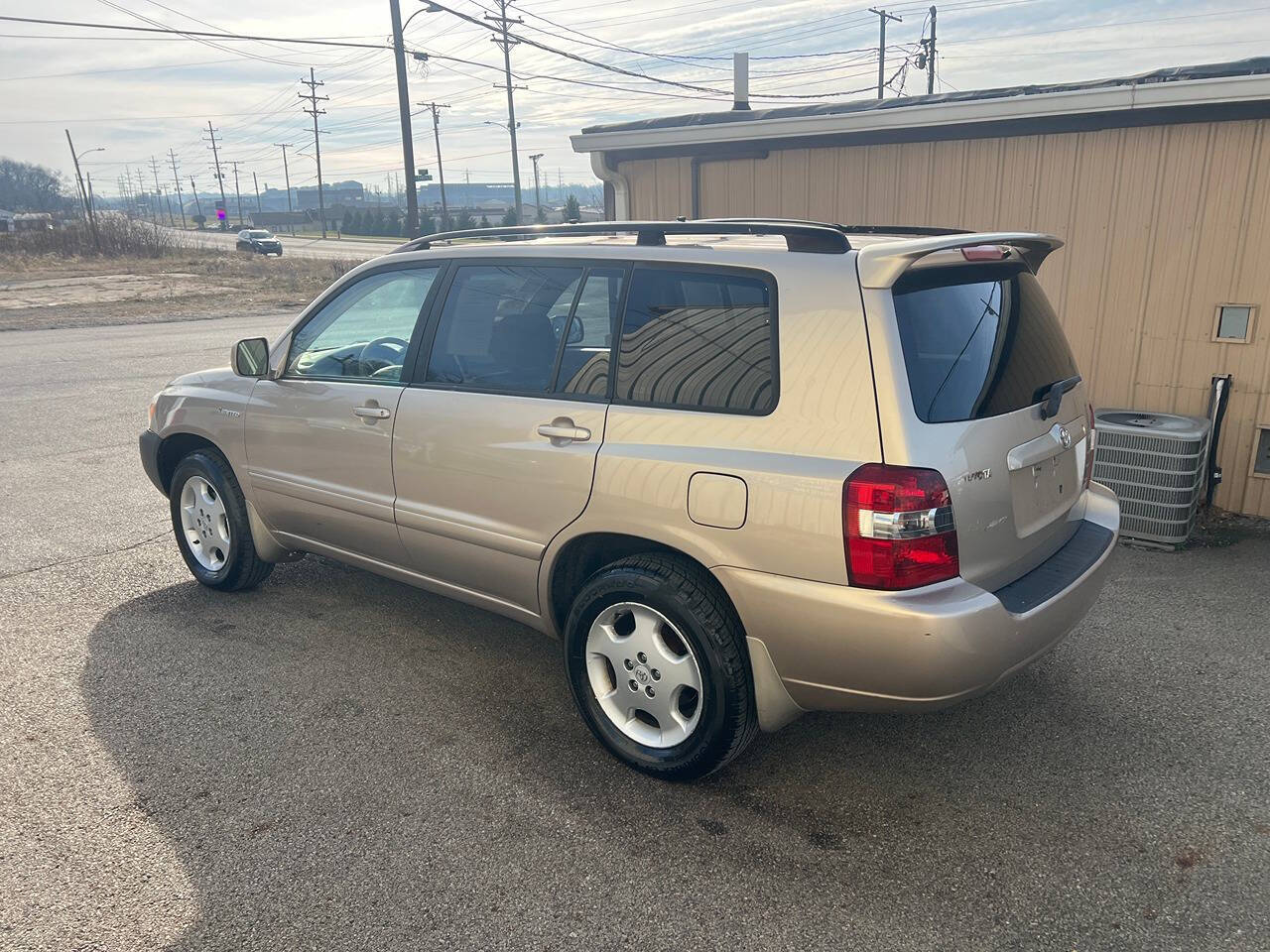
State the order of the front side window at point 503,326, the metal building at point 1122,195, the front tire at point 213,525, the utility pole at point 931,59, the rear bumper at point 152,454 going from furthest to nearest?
the utility pole at point 931,59 → the metal building at point 1122,195 → the rear bumper at point 152,454 → the front tire at point 213,525 → the front side window at point 503,326

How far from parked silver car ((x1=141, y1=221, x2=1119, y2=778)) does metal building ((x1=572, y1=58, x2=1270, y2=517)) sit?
3012 millimetres

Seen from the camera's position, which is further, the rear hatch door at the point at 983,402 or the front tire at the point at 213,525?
the front tire at the point at 213,525

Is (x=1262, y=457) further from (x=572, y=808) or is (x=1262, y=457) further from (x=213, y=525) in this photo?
(x=213, y=525)

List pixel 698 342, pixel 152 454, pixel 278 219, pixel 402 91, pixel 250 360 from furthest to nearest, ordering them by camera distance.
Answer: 1. pixel 278 219
2. pixel 402 91
3. pixel 152 454
4. pixel 250 360
5. pixel 698 342

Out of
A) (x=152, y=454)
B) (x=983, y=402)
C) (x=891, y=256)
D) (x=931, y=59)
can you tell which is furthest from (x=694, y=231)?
(x=931, y=59)

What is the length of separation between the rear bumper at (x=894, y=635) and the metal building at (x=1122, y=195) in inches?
149

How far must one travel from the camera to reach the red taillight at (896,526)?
2633 mm

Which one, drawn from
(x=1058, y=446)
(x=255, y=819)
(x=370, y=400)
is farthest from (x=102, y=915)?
(x=1058, y=446)

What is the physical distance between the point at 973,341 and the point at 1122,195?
3.95 m

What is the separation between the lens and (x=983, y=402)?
289 cm

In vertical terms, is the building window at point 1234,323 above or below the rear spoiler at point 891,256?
below

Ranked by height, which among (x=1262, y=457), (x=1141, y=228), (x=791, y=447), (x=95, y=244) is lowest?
(x=1262, y=457)

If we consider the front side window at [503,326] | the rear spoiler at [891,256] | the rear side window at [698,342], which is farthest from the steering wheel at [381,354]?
the rear spoiler at [891,256]

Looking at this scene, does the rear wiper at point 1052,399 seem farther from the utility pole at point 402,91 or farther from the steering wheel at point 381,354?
the utility pole at point 402,91
